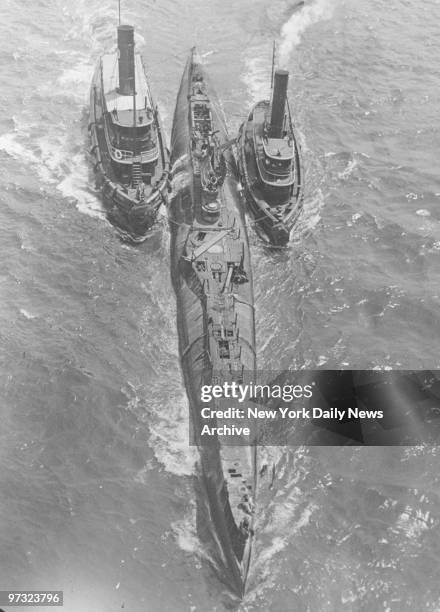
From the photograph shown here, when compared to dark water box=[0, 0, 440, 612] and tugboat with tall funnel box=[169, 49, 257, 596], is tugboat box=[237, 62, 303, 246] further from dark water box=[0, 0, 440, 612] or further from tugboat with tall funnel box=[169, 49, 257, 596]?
dark water box=[0, 0, 440, 612]

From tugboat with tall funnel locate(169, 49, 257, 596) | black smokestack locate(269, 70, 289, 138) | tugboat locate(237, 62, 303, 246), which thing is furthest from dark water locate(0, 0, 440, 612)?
black smokestack locate(269, 70, 289, 138)

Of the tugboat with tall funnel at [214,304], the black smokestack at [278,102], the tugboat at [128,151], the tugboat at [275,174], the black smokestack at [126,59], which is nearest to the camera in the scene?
the tugboat with tall funnel at [214,304]

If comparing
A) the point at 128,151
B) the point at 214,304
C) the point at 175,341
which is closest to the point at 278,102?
the point at 128,151

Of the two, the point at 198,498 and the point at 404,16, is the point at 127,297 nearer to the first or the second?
the point at 198,498

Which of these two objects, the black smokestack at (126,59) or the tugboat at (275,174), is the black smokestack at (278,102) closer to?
the tugboat at (275,174)

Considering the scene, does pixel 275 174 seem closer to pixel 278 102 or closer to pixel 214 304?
pixel 278 102

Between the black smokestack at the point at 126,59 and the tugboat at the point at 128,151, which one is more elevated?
the black smokestack at the point at 126,59

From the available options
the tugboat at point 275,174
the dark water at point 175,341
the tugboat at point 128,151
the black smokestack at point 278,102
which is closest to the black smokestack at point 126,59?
the tugboat at point 128,151
